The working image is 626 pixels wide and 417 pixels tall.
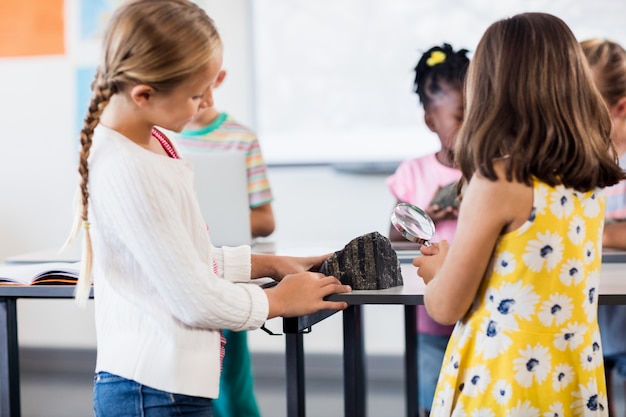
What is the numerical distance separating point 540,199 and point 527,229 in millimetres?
44

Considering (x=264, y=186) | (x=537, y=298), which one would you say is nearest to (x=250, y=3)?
(x=264, y=186)

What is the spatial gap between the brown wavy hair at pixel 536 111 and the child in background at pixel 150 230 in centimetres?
38

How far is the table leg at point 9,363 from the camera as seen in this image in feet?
5.69

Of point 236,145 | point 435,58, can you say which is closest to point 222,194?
point 236,145

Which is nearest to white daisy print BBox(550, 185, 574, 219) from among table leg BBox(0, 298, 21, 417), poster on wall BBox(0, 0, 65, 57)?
table leg BBox(0, 298, 21, 417)

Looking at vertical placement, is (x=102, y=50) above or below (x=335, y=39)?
below

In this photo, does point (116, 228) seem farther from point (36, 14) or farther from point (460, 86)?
point (36, 14)

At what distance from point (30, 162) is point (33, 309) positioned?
652 millimetres

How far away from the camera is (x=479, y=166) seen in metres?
1.18

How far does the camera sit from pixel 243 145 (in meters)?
2.46

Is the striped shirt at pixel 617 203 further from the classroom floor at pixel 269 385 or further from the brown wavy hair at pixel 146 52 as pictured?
the brown wavy hair at pixel 146 52

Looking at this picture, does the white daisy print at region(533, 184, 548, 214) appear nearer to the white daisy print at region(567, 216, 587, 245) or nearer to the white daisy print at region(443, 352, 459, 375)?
the white daisy print at region(567, 216, 587, 245)

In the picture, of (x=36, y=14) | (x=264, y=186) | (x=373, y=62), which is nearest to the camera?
(x=264, y=186)

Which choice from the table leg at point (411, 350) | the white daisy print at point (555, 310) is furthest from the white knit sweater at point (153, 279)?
the table leg at point (411, 350)
